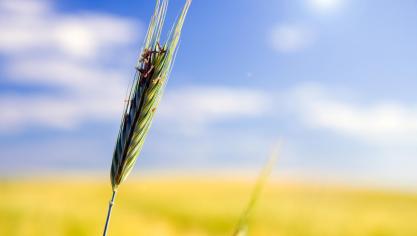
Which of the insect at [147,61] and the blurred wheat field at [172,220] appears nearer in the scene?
the insect at [147,61]

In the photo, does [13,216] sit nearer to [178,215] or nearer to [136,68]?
[178,215]

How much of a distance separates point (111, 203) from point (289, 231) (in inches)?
543

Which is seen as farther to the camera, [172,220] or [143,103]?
[172,220]

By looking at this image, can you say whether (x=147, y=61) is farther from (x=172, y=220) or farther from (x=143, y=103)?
(x=172, y=220)

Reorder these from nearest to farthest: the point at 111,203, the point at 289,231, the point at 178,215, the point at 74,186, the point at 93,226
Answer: the point at 111,203
the point at 93,226
the point at 289,231
the point at 178,215
the point at 74,186

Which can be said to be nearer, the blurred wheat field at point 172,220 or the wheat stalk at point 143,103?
the wheat stalk at point 143,103

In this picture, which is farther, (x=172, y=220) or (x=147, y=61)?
(x=172, y=220)

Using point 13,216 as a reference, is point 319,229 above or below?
above

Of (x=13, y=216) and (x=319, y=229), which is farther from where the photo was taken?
(x=319, y=229)

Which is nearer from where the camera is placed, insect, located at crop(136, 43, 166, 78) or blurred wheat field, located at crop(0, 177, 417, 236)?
insect, located at crop(136, 43, 166, 78)

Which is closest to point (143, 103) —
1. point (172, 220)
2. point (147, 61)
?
point (147, 61)

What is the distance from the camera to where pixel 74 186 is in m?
36.6

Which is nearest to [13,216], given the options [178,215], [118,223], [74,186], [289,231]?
[118,223]

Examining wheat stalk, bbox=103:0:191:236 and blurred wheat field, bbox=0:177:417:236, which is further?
blurred wheat field, bbox=0:177:417:236
